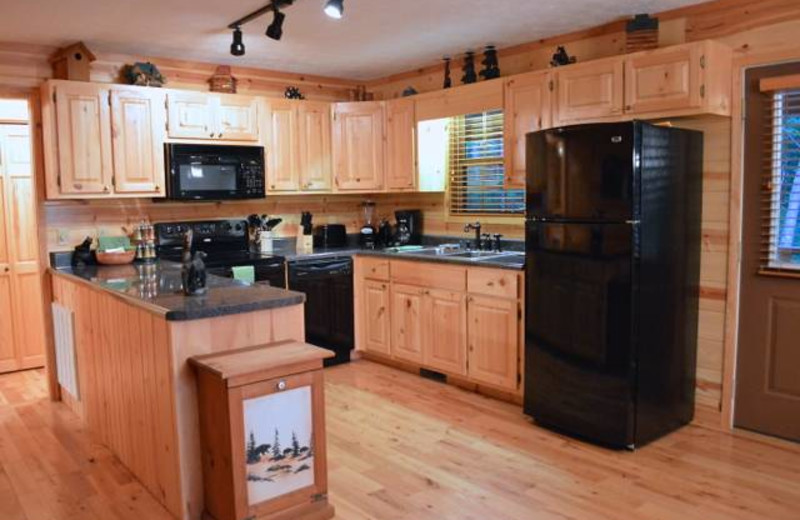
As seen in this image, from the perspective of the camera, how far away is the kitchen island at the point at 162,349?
8.86 feet

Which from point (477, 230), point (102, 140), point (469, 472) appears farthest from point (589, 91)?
point (102, 140)

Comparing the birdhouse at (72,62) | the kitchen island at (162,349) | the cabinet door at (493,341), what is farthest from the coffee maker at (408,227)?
the birdhouse at (72,62)

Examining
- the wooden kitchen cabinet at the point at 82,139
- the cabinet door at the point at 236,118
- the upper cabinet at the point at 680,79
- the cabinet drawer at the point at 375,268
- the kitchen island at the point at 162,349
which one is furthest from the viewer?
the cabinet drawer at the point at 375,268

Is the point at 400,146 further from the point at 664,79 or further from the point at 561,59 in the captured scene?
the point at 664,79

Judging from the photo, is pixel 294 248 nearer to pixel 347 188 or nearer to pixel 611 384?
pixel 347 188

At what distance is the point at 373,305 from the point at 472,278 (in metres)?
1.13

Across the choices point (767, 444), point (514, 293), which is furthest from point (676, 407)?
point (514, 293)

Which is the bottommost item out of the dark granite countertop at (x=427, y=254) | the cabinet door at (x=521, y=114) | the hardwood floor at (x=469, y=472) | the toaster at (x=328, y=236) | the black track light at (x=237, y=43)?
the hardwood floor at (x=469, y=472)

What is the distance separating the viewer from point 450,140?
17.6 feet

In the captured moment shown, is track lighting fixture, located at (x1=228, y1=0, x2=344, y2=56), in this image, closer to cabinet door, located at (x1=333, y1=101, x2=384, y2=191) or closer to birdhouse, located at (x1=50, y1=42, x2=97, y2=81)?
birdhouse, located at (x1=50, y1=42, x2=97, y2=81)

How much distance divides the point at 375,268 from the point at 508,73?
5.88 ft

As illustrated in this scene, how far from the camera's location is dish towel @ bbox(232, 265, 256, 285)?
15.3ft

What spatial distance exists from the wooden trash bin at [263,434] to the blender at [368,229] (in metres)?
2.98

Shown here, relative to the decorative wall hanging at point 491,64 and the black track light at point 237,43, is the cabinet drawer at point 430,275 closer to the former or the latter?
the decorative wall hanging at point 491,64
